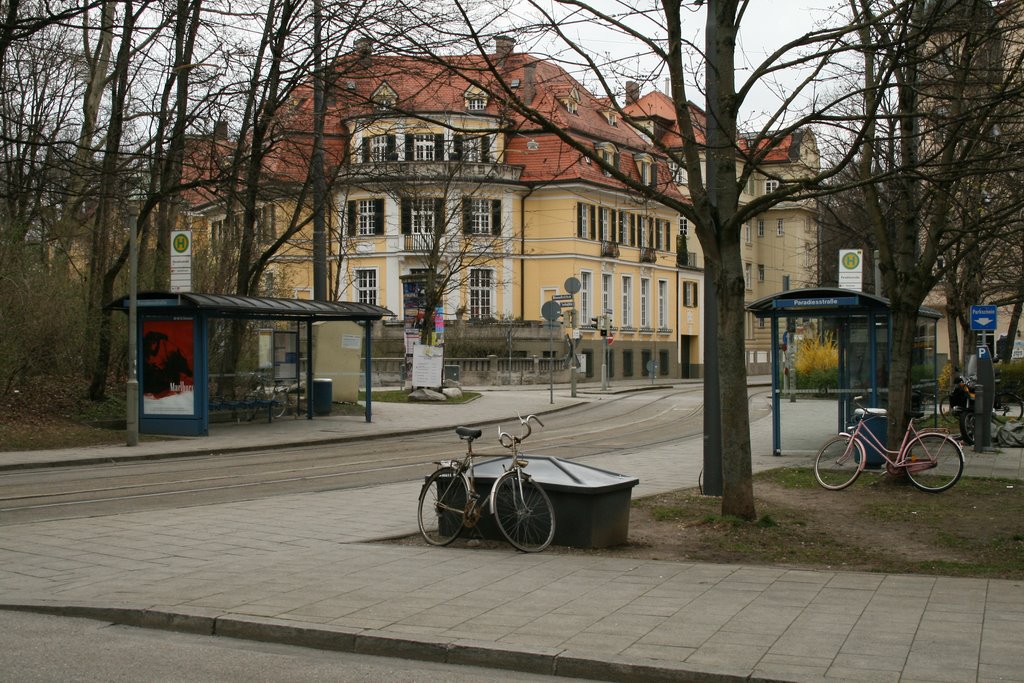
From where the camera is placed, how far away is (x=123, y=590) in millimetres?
8414

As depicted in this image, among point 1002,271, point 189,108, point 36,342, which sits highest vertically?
point 189,108

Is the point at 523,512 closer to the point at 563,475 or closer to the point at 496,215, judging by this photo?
the point at 563,475

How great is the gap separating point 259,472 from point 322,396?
40.9 ft

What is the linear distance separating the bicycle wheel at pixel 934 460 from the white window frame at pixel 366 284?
166ft

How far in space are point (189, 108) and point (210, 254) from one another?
649 centimetres

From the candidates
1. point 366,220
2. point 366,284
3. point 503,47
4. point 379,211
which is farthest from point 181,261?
point 366,284

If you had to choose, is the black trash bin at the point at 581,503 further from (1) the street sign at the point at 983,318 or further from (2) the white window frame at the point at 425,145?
(1) the street sign at the point at 983,318

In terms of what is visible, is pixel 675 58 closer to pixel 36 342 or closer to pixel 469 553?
pixel 469 553

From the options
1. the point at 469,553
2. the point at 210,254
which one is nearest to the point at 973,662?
the point at 469,553

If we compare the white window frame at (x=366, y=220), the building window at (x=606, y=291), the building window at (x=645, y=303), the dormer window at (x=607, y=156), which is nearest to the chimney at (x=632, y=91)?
the dormer window at (x=607, y=156)

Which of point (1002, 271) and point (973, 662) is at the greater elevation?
point (1002, 271)

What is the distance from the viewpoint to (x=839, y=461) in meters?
14.7

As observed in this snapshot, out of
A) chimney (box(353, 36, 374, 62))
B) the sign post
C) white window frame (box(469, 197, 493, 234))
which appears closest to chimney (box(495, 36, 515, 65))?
chimney (box(353, 36, 374, 62))

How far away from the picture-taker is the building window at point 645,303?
228 feet
